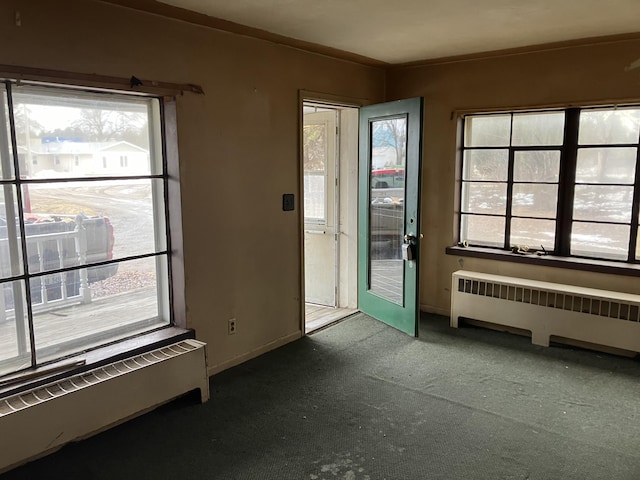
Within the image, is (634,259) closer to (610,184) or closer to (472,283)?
(610,184)

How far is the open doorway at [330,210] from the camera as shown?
475 centimetres

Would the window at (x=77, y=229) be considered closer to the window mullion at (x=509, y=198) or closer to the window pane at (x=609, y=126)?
the window mullion at (x=509, y=198)

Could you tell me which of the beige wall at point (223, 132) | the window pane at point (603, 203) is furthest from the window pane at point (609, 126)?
the beige wall at point (223, 132)

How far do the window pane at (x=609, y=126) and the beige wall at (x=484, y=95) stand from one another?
14 cm

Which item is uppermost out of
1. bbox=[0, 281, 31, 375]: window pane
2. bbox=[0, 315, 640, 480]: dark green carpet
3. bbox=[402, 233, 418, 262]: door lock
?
bbox=[402, 233, 418, 262]: door lock

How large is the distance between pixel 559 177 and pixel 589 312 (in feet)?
3.62

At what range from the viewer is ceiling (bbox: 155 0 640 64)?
9.25 feet

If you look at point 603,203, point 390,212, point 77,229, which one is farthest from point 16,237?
point 603,203

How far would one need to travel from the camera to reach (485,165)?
447 centimetres

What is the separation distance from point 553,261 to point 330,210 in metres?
2.07

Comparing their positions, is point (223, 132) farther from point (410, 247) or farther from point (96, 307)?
point (410, 247)

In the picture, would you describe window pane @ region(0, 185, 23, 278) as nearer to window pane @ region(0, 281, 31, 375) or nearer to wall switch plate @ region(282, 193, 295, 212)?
window pane @ region(0, 281, 31, 375)

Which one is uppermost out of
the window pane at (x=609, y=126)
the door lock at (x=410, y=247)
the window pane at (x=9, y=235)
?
the window pane at (x=609, y=126)

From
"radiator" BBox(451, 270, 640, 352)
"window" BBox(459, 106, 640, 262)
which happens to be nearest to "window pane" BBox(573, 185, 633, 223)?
"window" BBox(459, 106, 640, 262)
